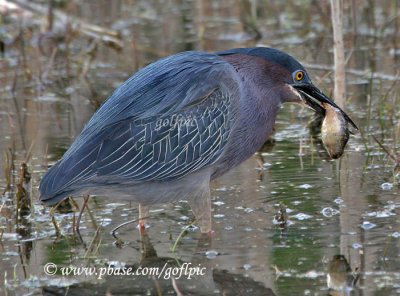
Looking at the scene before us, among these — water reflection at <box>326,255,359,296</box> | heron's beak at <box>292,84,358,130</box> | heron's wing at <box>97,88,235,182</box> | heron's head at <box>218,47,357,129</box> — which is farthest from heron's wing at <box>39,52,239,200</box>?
water reflection at <box>326,255,359,296</box>

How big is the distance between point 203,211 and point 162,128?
0.51 metres

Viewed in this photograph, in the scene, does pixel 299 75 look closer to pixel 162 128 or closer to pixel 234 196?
pixel 234 196

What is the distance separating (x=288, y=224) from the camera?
5.58m

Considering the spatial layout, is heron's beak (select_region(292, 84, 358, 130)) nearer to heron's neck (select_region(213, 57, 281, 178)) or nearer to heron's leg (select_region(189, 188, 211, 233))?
heron's neck (select_region(213, 57, 281, 178))

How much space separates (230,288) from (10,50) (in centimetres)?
672

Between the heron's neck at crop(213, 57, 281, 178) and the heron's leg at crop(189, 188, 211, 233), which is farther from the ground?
the heron's neck at crop(213, 57, 281, 178)

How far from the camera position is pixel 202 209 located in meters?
5.56

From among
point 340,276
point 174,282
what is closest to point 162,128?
point 174,282

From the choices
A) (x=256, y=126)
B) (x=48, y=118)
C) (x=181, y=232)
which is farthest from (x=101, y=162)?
(x=48, y=118)

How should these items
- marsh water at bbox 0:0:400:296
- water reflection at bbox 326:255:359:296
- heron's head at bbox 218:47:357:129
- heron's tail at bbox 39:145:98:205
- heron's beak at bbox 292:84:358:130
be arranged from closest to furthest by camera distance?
water reflection at bbox 326:255:359:296 < marsh water at bbox 0:0:400:296 < heron's tail at bbox 39:145:98:205 < heron's head at bbox 218:47:357:129 < heron's beak at bbox 292:84:358:130

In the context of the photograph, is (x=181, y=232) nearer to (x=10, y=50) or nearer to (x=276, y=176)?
(x=276, y=176)

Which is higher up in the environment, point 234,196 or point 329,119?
point 329,119

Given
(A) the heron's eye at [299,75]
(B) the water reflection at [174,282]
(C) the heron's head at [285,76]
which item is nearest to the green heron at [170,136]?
(C) the heron's head at [285,76]

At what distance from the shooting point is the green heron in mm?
5391
